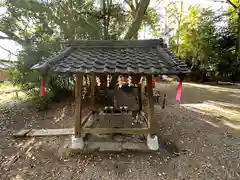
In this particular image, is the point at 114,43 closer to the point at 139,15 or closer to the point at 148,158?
the point at 148,158

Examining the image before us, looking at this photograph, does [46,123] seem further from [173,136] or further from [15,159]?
[173,136]

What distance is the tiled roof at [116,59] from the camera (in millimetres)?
3018

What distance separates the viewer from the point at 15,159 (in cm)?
372

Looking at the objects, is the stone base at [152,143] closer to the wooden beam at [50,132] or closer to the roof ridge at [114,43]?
the roof ridge at [114,43]

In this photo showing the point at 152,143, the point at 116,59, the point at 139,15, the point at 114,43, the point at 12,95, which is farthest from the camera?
the point at 12,95

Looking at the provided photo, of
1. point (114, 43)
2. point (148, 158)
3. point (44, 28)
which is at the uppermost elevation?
point (44, 28)

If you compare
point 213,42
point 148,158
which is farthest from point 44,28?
point 213,42

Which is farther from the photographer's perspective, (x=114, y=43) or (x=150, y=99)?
(x=114, y=43)

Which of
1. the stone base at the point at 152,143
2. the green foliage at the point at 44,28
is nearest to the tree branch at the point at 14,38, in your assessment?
the green foliage at the point at 44,28

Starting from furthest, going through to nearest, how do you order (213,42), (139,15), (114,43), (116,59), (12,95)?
(213,42) → (12,95) → (139,15) → (114,43) → (116,59)

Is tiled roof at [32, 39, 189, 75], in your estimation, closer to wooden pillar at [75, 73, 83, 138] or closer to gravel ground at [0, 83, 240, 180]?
wooden pillar at [75, 73, 83, 138]

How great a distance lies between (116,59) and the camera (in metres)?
3.41

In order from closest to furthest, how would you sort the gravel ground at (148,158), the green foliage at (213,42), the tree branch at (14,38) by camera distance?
the gravel ground at (148,158)
the tree branch at (14,38)
the green foliage at (213,42)

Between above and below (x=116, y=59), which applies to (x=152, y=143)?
below
